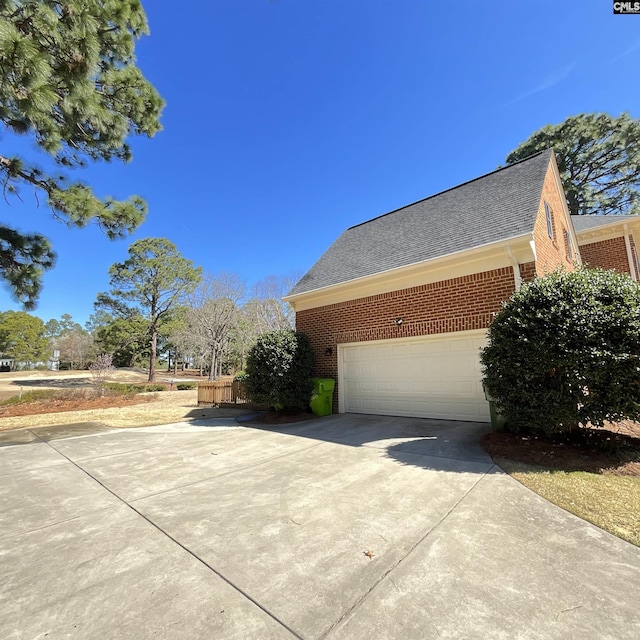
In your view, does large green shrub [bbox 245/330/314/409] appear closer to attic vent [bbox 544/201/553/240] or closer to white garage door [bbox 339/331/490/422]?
white garage door [bbox 339/331/490/422]

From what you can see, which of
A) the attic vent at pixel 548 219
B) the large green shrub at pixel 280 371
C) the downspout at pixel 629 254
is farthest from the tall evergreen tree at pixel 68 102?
the downspout at pixel 629 254

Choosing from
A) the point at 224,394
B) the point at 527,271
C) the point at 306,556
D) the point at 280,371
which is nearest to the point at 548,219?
the point at 527,271

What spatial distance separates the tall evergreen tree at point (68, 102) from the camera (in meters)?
4.46

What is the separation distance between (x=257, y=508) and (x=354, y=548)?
3.79ft

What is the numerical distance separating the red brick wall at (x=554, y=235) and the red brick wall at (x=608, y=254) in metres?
3.58

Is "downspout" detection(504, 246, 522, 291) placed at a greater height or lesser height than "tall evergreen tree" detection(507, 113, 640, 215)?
lesser

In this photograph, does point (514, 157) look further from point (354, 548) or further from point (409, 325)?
point (354, 548)

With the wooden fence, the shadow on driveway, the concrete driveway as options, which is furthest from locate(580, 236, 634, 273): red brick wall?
the wooden fence

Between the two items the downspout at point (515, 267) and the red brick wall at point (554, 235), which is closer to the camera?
the downspout at point (515, 267)

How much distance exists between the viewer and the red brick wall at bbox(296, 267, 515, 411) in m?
6.73

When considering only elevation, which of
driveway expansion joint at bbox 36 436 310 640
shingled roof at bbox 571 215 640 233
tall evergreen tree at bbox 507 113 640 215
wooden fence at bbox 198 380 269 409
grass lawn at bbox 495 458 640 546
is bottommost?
grass lawn at bbox 495 458 640 546

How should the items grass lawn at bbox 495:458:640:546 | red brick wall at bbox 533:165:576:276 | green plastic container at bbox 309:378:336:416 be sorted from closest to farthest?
grass lawn at bbox 495:458:640:546
red brick wall at bbox 533:165:576:276
green plastic container at bbox 309:378:336:416

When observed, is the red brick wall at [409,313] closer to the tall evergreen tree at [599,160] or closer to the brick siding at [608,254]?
the brick siding at [608,254]

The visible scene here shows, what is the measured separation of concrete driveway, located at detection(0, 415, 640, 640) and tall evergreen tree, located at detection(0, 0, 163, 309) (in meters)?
5.32
